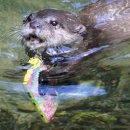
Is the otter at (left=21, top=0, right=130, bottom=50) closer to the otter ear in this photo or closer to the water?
the otter ear

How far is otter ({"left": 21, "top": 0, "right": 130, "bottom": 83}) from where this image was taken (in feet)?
12.5

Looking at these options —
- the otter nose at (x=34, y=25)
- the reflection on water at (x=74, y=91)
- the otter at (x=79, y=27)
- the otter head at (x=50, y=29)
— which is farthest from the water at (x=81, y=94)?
the otter nose at (x=34, y=25)

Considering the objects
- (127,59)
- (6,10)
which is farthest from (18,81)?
(6,10)

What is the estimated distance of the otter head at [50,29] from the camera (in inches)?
148

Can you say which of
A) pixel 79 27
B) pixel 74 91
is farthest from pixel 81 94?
pixel 79 27

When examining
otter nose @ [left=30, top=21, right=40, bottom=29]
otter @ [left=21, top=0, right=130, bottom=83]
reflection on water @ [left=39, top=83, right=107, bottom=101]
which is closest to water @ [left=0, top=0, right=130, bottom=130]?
reflection on water @ [left=39, top=83, right=107, bottom=101]

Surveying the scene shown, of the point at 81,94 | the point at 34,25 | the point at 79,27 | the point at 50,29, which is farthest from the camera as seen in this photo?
the point at 79,27

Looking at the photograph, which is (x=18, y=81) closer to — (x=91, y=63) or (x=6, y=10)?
(x=91, y=63)

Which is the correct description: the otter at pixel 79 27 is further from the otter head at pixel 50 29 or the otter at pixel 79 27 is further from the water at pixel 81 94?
the water at pixel 81 94

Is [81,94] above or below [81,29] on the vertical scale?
below

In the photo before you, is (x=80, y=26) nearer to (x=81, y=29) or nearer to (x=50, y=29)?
(x=81, y=29)

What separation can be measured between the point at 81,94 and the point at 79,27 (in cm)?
94

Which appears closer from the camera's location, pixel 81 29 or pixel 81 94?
pixel 81 94

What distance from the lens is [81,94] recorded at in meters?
3.48
